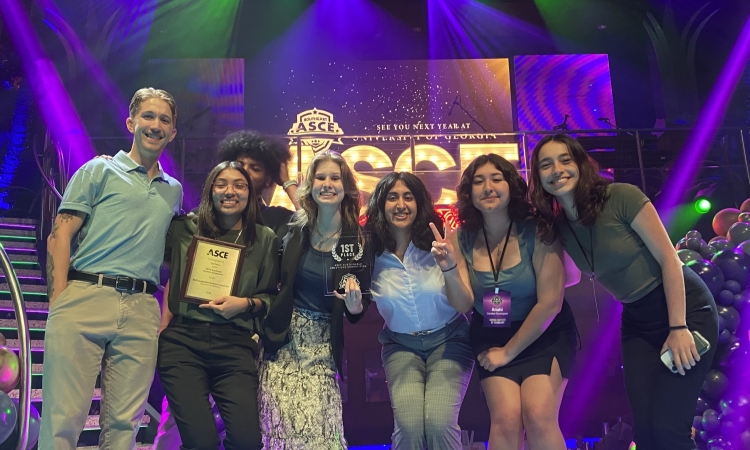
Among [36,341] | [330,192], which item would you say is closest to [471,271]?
[330,192]

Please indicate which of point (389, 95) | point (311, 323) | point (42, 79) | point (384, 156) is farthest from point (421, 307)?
point (389, 95)

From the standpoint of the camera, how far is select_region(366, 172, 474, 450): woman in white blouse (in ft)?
8.96

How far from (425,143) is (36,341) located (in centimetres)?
525

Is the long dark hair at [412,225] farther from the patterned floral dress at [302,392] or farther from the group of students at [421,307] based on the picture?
the patterned floral dress at [302,392]

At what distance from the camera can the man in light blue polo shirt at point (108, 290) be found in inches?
101

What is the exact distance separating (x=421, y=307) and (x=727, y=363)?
265cm

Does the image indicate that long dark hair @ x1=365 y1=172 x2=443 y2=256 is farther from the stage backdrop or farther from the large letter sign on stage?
the stage backdrop

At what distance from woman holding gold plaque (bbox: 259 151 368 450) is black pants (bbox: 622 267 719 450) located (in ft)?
4.42

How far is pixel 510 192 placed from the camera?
118 inches

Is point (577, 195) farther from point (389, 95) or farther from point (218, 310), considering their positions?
point (389, 95)

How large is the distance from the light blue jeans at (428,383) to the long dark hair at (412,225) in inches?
18.5

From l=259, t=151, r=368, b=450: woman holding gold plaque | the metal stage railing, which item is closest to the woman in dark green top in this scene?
l=259, t=151, r=368, b=450: woman holding gold plaque

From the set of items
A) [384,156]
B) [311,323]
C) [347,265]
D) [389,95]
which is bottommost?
[311,323]

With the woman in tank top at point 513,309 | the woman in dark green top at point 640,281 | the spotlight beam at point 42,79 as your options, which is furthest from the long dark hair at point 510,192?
the spotlight beam at point 42,79
